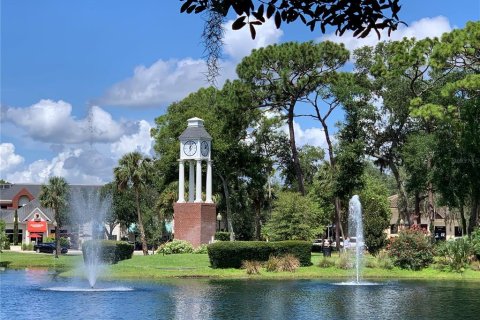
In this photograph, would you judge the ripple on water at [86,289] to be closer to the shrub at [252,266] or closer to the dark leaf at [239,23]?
the shrub at [252,266]

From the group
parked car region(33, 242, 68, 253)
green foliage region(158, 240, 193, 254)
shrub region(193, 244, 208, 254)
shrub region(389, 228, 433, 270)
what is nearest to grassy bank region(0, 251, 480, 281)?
shrub region(389, 228, 433, 270)

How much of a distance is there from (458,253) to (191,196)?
2313 cm

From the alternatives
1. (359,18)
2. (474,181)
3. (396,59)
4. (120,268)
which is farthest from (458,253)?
(359,18)

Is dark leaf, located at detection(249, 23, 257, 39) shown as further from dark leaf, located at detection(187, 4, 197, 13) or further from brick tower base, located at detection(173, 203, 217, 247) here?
brick tower base, located at detection(173, 203, 217, 247)

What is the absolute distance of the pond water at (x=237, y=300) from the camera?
21.4 m

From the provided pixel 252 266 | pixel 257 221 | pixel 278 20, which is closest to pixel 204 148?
pixel 257 221

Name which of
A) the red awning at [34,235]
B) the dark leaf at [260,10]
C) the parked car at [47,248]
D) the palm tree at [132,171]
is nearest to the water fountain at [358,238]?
the palm tree at [132,171]

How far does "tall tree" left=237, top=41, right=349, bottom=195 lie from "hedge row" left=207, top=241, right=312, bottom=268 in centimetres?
1357

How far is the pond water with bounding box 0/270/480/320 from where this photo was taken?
2139 centimetres

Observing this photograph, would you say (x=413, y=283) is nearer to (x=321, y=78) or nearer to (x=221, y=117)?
(x=321, y=78)

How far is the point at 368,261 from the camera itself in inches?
1553

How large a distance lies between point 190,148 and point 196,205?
4609 millimetres

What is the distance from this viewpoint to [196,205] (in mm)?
52125

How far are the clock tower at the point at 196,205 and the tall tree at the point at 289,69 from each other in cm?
531
